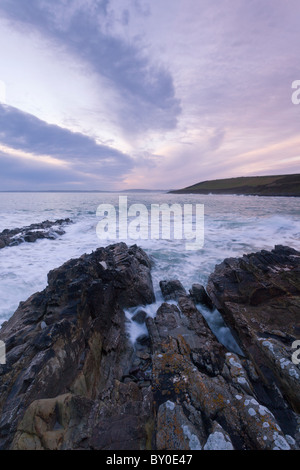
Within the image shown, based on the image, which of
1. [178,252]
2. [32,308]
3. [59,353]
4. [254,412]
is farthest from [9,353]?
[178,252]

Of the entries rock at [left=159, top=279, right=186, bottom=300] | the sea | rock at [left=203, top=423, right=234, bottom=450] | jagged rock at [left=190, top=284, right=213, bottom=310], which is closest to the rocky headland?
rock at [left=203, top=423, right=234, bottom=450]

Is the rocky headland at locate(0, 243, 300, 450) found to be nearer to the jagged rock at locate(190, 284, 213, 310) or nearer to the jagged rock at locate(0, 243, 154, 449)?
the jagged rock at locate(0, 243, 154, 449)

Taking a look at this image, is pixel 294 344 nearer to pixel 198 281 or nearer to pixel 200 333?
pixel 200 333

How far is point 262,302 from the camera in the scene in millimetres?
6367

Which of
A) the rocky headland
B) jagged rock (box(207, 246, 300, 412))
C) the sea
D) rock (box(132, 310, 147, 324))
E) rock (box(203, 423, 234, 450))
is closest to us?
rock (box(203, 423, 234, 450))

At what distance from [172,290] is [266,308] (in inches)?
134

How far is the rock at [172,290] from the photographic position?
7.50 m

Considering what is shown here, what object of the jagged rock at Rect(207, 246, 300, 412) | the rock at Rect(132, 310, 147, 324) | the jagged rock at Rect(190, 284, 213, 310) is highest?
the jagged rock at Rect(207, 246, 300, 412)

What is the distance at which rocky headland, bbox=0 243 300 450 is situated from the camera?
2.48 meters

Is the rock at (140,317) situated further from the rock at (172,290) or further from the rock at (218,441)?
the rock at (218,441)

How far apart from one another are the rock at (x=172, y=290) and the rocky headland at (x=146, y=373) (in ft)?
1.84

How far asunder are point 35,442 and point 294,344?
525cm

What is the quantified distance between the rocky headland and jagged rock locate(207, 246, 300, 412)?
0.10 feet

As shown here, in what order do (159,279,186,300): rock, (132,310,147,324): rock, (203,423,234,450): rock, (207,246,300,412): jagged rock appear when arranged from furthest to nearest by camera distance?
(159,279,186,300): rock
(132,310,147,324): rock
(207,246,300,412): jagged rock
(203,423,234,450): rock
